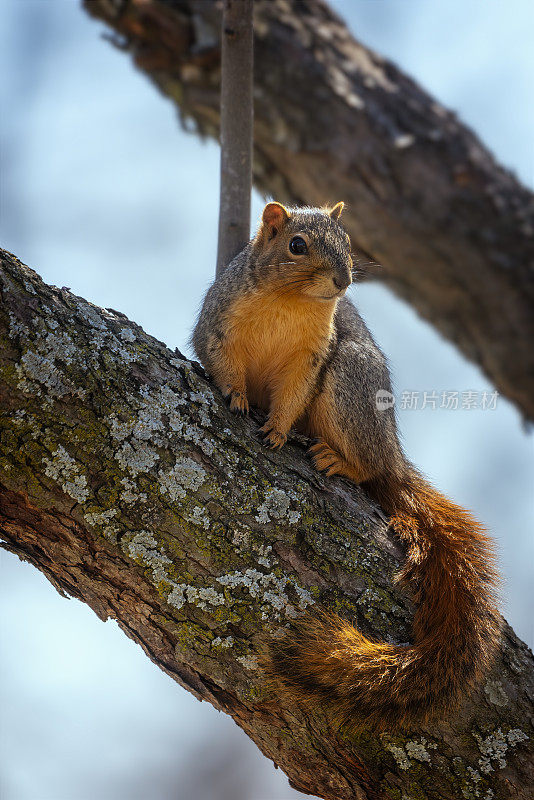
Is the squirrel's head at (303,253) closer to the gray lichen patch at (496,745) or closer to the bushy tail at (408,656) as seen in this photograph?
the bushy tail at (408,656)

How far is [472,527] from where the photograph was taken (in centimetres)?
274

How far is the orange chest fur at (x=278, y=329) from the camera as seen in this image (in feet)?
9.96

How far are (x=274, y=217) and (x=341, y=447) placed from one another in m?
1.10

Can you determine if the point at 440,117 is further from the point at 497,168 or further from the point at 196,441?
the point at 196,441

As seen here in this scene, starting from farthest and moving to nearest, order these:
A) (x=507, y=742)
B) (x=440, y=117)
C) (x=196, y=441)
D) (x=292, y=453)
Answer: (x=440, y=117) → (x=292, y=453) → (x=196, y=441) → (x=507, y=742)

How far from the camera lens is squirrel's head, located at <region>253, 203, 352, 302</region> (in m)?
2.92

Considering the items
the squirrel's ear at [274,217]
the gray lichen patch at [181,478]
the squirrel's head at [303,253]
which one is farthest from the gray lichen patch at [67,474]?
the squirrel's ear at [274,217]

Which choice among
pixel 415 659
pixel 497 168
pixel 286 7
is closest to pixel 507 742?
pixel 415 659

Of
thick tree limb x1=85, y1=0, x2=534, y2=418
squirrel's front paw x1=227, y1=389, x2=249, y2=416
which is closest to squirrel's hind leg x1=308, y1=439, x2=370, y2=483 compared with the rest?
squirrel's front paw x1=227, y1=389, x2=249, y2=416

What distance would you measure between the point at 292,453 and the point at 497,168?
9.56 ft

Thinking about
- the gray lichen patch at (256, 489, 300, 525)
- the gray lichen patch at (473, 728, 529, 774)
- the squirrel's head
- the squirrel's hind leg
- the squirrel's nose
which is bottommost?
the gray lichen patch at (473, 728, 529, 774)

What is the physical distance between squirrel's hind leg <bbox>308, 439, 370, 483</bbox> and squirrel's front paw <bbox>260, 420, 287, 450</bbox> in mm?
174

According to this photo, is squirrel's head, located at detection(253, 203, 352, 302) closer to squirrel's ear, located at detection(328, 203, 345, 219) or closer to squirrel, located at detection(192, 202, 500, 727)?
squirrel, located at detection(192, 202, 500, 727)

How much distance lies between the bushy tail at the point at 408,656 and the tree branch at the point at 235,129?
1.85 metres
